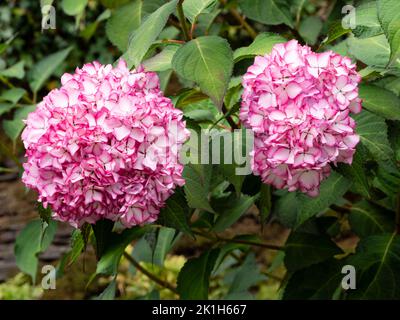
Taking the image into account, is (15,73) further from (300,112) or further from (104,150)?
(300,112)

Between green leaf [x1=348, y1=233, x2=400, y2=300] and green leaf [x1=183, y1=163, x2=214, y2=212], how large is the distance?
47 cm

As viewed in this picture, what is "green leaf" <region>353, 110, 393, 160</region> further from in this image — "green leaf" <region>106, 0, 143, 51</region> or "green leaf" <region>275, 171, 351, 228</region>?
"green leaf" <region>106, 0, 143, 51</region>

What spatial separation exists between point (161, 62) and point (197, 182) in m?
0.23

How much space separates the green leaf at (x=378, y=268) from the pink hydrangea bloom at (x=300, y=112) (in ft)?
1.49

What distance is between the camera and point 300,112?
1.07 meters

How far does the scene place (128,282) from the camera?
3334 millimetres

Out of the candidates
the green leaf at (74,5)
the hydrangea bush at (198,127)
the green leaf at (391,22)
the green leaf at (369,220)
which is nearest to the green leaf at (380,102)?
the hydrangea bush at (198,127)

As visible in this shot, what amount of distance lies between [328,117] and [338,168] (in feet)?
0.38

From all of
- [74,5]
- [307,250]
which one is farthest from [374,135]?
[74,5]

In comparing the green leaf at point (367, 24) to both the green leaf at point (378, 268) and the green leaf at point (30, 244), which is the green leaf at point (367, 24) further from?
the green leaf at point (30, 244)

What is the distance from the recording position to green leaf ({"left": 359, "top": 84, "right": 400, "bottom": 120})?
46.8 inches

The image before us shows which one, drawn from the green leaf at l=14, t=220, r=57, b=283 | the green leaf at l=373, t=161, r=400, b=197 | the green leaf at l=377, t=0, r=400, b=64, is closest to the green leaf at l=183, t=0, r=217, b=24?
the green leaf at l=377, t=0, r=400, b=64

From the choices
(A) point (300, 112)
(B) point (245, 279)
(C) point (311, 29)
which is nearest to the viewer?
(A) point (300, 112)

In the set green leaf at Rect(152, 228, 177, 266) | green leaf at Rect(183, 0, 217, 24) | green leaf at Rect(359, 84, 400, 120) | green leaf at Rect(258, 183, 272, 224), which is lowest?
green leaf at Rect(152, 228, 177, 266)
